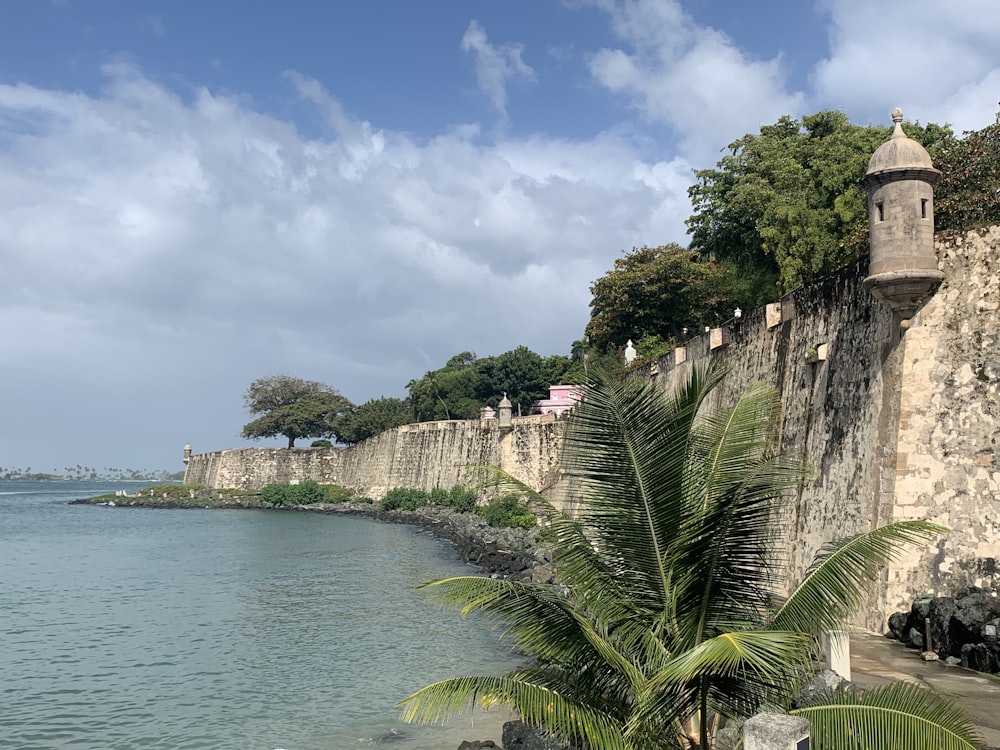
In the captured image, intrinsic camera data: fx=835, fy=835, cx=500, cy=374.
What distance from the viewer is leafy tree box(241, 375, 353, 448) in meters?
73.6

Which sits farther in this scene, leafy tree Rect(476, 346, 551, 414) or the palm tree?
leafy tree Rect(476, 346, 551, 414)

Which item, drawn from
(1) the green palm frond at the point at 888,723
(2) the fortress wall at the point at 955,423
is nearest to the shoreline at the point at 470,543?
(1) the green palm frond at the point at 888,723

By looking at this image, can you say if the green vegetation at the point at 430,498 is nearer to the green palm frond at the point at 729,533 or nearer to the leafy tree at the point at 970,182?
the leafy tree at the point at 970,182

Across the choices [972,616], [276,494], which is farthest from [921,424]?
[276,494]

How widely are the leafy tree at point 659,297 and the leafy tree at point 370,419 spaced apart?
124ft

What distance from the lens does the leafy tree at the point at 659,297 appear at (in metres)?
32.9

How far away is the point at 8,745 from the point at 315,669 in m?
4.82

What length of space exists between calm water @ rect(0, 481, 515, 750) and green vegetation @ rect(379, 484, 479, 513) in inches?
369

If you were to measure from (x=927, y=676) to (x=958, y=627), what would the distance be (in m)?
1.08

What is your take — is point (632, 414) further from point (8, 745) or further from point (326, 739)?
point (8, 745)

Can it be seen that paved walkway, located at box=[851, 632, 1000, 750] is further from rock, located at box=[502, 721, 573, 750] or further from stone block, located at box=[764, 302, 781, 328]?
stone block, located at box=[764, 302, 781, 328]

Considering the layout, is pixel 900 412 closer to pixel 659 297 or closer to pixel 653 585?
pixel 653 585

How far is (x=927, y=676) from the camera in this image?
8641mm

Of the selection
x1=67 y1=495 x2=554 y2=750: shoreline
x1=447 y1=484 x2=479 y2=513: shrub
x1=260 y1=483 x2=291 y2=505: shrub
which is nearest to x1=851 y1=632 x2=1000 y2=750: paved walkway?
x1=67 y1=495 x2=554 y2=750: shoreline
